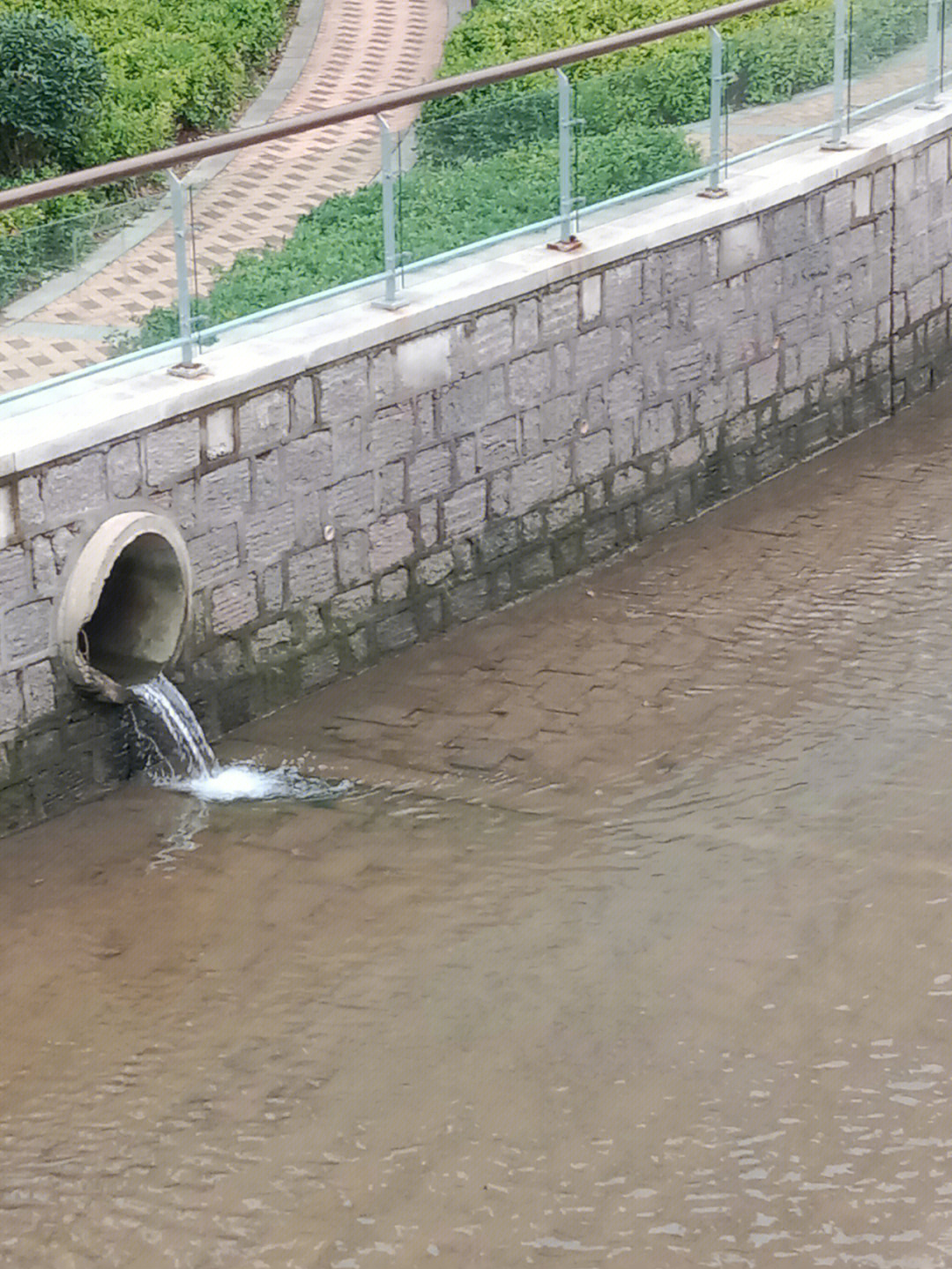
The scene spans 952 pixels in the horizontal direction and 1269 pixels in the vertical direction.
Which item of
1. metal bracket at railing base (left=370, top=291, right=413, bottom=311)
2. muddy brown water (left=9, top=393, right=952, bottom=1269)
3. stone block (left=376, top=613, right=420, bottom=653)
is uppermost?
metal bracket at railing base (left=370, top=291, right=413, bottom=311)

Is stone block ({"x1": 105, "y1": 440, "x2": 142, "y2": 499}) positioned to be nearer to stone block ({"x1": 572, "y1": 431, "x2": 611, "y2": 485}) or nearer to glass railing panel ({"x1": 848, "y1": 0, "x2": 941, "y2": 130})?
stone block ({"x1": 572, "y1": 431, "x2": 611, "y2": 485})

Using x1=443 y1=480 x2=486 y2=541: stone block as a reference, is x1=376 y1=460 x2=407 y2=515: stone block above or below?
above

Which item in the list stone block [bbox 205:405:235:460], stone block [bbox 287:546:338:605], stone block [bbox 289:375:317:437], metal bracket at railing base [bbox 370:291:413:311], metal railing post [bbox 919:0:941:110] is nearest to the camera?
stone block [bbox 205:405:235:460]

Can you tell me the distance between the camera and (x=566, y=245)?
8.86 m

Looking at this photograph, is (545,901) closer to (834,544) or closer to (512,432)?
(512,432)

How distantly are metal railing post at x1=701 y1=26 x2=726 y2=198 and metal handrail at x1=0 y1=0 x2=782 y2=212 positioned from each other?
0.13 metres

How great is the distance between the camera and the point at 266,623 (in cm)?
798

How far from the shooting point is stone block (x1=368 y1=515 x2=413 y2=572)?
8320mm

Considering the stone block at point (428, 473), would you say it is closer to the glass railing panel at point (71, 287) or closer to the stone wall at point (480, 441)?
the stone wall at point (480, 441)

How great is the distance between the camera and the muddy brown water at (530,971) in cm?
539

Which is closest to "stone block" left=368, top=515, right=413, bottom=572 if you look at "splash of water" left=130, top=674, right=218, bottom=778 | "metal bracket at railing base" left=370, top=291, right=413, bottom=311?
"metal bracket at railing base" left=370, top=291, right=413, bottom=311

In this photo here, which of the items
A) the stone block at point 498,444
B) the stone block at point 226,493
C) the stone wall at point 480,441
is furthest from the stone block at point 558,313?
the stone block at point 226,493

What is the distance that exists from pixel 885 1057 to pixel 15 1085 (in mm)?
2444

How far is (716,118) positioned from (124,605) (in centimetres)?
384
